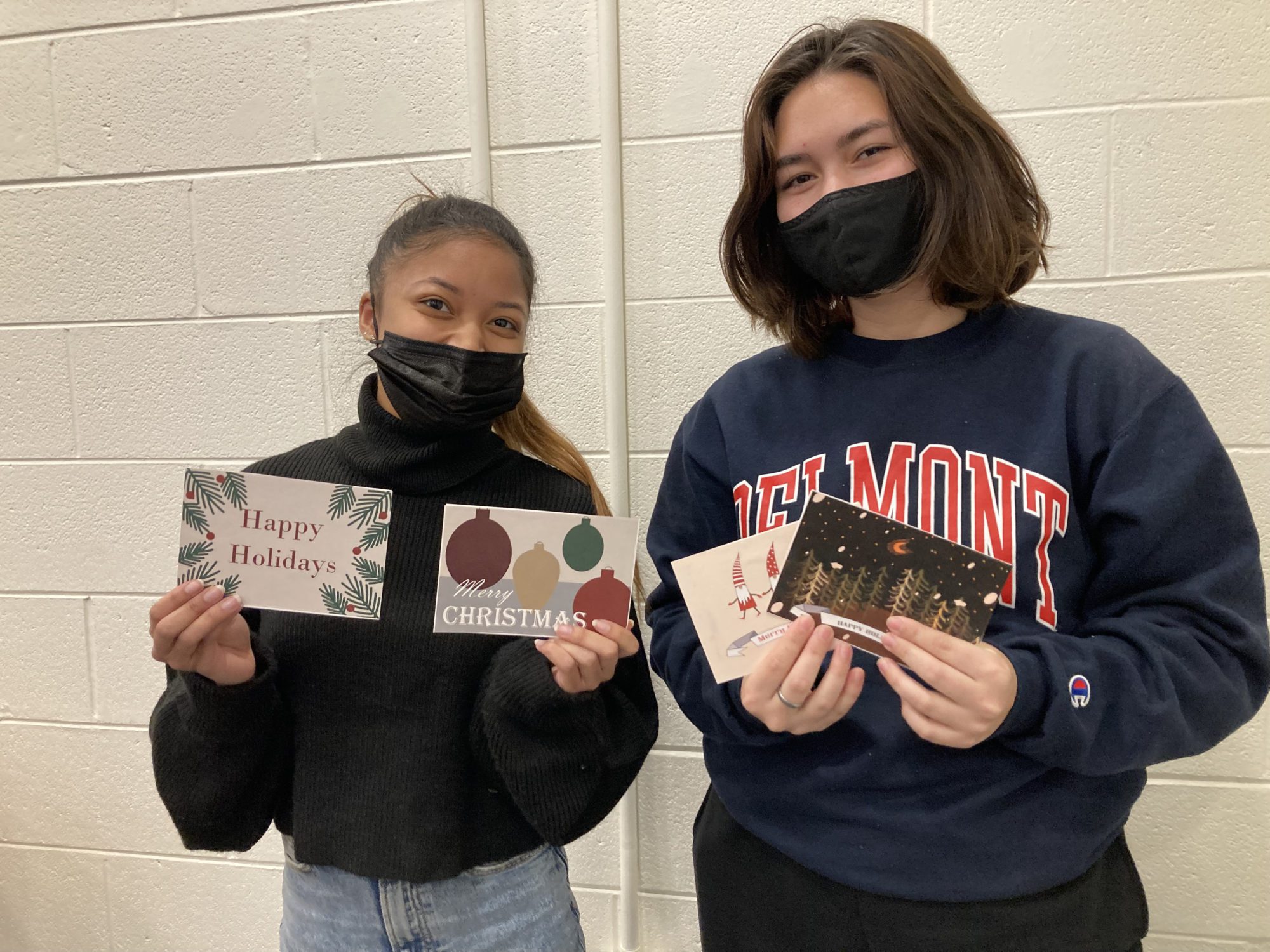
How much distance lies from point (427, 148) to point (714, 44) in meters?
0.58

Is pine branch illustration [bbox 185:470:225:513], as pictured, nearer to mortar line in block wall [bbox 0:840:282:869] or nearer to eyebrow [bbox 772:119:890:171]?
eyebrow [bbox 772:119:890:171]

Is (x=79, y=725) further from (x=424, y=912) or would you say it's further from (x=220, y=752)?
(x=424, y=912)

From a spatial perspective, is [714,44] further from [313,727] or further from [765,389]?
[313,727]

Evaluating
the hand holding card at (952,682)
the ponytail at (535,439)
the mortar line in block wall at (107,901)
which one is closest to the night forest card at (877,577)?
the hand holding card at (952,682)

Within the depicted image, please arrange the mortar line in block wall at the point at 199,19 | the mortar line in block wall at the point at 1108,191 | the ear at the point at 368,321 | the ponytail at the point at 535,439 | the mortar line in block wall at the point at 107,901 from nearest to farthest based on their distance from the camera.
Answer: the ear at the point at 368,321 < the ponytail at the point at 535,439 < the mortar line in block wall at the point at 1108,191 < the mortar line in block wall at the point at 199,19 < the mortar line in block wall at the point at 107,901

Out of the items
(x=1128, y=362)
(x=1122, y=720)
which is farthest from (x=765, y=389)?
(x=1122, y=720)

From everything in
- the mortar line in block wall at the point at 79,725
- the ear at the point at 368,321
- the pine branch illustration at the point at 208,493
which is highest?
the ear at the point at 368,321

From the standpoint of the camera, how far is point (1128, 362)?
0.85 m

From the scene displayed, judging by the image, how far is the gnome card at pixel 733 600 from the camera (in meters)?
0.82

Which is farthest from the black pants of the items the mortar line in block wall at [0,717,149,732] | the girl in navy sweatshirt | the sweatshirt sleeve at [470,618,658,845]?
the mortar line in block wall at [0,717,149,732]

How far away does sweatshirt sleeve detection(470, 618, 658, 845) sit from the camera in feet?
3.06

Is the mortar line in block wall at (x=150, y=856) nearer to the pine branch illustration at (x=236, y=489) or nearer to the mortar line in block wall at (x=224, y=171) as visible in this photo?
the pine branch illustration at (x=236, y=489)

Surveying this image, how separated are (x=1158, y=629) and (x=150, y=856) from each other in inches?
81.3

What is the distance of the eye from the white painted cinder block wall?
0.55m
